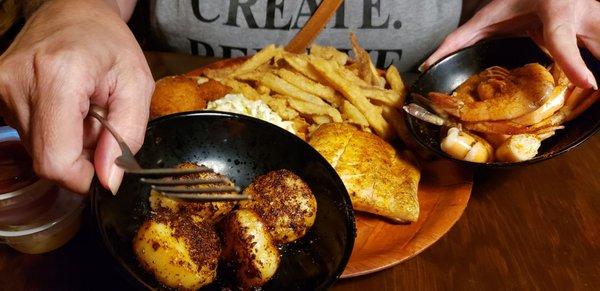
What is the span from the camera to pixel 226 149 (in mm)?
1579

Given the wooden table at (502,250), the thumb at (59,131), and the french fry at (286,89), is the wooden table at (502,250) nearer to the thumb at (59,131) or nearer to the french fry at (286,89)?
the thumb at (59,131)

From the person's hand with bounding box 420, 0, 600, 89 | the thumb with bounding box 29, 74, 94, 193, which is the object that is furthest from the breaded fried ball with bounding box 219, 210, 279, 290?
the person's hand with bounding box 420, 0, 600, 89

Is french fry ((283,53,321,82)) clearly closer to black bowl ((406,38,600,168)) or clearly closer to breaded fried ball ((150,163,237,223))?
black bowl ((406,38,600,168))

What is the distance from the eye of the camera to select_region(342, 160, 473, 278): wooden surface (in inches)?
54.6

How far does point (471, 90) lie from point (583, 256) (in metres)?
0.69

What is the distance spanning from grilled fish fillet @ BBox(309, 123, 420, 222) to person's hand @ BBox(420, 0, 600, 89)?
1.55 ft

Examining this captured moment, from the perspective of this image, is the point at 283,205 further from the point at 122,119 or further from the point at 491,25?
the point at 491,25

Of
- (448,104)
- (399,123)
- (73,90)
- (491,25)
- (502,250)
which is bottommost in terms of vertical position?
(502,250)

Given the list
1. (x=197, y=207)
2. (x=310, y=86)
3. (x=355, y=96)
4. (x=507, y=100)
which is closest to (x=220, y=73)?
(x=310, y=86)

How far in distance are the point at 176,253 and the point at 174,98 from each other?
0.78 metres

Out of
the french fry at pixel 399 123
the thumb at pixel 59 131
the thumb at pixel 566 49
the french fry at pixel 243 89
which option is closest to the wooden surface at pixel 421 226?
the french fry at pixel 399 123

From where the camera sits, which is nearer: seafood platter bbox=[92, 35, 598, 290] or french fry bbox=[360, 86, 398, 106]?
seafood platter bbox=[92, 35, 598, 290]

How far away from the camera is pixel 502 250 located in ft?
5.09

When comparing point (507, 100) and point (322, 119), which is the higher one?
point (507, 100)
